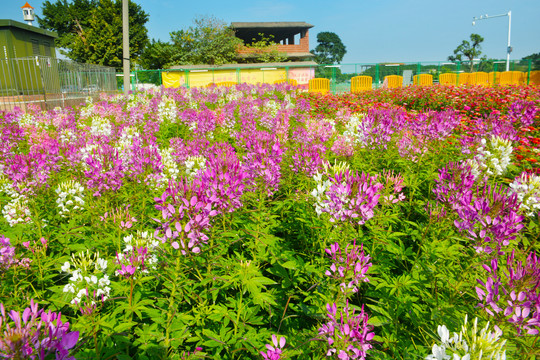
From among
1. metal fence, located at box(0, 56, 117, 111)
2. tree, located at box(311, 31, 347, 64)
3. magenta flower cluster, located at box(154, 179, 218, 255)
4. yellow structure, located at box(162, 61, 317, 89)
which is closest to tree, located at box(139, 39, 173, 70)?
yellow structure, located at box(162, 61, 317, 89)

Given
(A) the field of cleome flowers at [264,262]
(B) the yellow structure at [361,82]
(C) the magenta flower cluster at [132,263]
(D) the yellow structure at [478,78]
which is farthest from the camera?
(D) the yellow structure at [478,78]

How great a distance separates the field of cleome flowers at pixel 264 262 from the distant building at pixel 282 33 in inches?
1865

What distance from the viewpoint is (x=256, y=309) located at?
2.21m

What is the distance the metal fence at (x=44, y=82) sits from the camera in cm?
1452

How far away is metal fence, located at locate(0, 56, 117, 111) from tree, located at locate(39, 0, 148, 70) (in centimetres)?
2634

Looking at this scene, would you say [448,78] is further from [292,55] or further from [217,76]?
[292,55]

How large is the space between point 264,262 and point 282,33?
182 ft

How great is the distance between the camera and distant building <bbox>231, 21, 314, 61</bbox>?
48.4 m

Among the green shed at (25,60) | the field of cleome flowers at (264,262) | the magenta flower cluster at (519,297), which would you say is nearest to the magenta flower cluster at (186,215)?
the field of cleome flowers at (264,262)

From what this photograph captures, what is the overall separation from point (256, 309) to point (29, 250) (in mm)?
1929

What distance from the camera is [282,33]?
172 ft

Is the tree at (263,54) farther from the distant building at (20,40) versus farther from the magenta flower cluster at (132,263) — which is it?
the magenta flower cluster at (132,263)

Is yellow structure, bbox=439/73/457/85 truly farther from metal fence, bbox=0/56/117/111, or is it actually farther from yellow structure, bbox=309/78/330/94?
metal fence, bbox=0/56/117/111

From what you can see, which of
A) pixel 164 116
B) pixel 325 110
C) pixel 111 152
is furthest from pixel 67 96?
pixel 111 152
